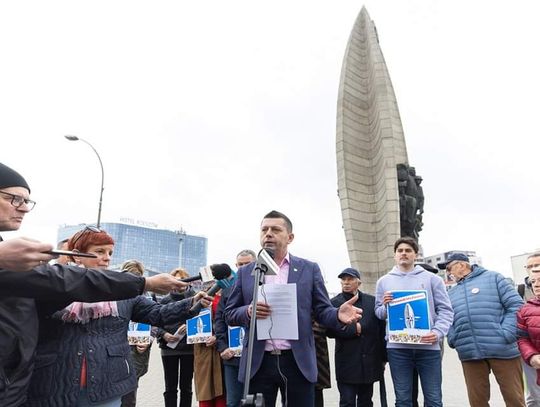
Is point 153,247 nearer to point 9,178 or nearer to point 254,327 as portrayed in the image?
point 254,327

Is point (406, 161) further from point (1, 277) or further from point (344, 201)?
point (1, 277)

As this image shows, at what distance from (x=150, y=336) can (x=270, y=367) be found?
9.73ft

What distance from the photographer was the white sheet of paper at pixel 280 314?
3.16 metres

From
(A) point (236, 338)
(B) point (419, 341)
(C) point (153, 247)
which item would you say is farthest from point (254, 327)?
(C) point (153, 247)

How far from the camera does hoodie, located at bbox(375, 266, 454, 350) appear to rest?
4.42m

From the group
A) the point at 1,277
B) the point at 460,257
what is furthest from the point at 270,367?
the point at 460,257

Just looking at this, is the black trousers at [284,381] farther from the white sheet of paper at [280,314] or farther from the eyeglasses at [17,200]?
the eyeglasses at [17,200]

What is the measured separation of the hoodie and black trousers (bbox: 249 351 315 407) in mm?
1766

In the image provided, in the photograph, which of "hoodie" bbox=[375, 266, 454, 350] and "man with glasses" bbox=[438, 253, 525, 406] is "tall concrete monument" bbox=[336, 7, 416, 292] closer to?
"man with glasses" bbox=[438, 253, 525, 406]

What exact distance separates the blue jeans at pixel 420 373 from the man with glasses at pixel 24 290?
311 cm

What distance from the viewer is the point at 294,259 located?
353cm

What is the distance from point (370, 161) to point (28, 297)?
17.9 m

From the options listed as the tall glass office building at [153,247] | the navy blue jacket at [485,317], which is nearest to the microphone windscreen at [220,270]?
the navy blue jacket at [485,317]

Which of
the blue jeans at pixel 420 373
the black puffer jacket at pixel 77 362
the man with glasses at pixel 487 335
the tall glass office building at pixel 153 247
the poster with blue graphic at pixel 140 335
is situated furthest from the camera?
the tall glass office building at pixel 153 247
